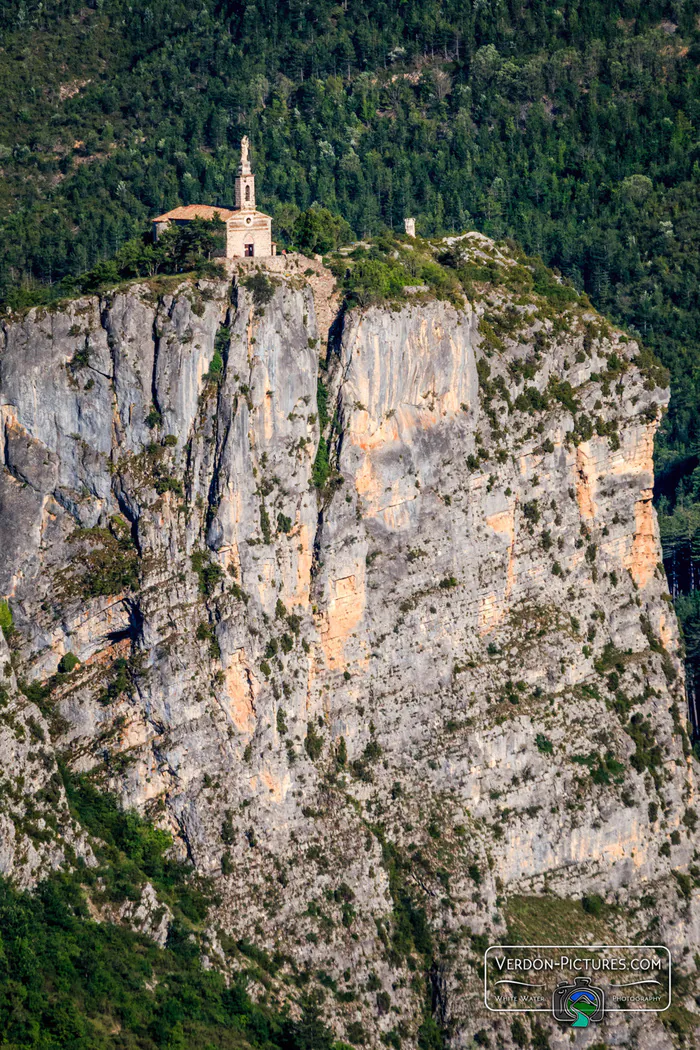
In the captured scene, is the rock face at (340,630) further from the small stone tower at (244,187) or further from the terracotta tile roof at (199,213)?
the terracotta tile roof at (199,213)

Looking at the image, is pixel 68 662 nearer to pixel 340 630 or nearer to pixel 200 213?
pixel 340 630

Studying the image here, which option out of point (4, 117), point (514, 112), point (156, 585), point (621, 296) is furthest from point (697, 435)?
point (156, 585)

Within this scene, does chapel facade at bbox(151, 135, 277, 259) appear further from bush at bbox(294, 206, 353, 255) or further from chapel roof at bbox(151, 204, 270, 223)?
bush at bbox(294, 206, 353, 255)

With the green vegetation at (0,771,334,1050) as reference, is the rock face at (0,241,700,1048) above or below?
above

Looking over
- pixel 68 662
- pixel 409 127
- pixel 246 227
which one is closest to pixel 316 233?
pixel 246 227

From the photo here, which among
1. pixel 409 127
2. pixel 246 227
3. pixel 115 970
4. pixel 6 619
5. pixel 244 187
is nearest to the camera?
pixel 115 970

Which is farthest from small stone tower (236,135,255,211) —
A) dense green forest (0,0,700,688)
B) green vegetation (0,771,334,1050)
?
dense green forest (0,0,700,688)
